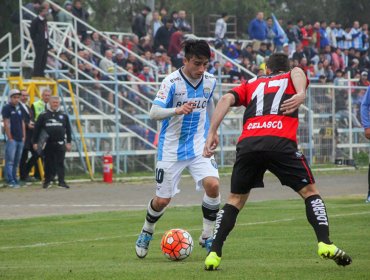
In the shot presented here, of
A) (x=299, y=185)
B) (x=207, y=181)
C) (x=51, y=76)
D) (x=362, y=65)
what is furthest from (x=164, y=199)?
(x=362, y=65)

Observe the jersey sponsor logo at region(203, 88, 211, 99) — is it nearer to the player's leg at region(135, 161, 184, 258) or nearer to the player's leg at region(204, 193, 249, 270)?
the player's leg at region(135, 161, 184, 258)

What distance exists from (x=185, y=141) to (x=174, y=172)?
1.15 ft

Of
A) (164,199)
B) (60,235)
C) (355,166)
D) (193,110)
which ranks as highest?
(193,110)

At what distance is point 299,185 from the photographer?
30.1ft

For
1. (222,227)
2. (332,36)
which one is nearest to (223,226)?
(222,227)

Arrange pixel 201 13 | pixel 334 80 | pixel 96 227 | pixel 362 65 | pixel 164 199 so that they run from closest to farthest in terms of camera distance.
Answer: pixel 164 199 < pixel 96 227 < pixel 334 80 < pixel 362 65 < pixel 201 13

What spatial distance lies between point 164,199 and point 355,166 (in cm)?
2088

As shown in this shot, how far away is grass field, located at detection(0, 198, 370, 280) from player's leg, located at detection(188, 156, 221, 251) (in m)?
0.27

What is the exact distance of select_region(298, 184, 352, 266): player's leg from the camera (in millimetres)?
8773

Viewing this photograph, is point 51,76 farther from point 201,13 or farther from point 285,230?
point 201,13

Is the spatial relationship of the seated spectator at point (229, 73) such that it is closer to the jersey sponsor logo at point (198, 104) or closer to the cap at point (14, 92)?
the cap at point (14, 92)

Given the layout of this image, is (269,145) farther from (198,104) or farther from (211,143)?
(198,104)

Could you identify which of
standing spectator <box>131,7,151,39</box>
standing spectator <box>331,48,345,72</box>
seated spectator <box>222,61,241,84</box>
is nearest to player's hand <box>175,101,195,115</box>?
seated spectator <box>222,61,241,84</box>

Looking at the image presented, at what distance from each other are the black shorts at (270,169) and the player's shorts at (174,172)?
162cm
